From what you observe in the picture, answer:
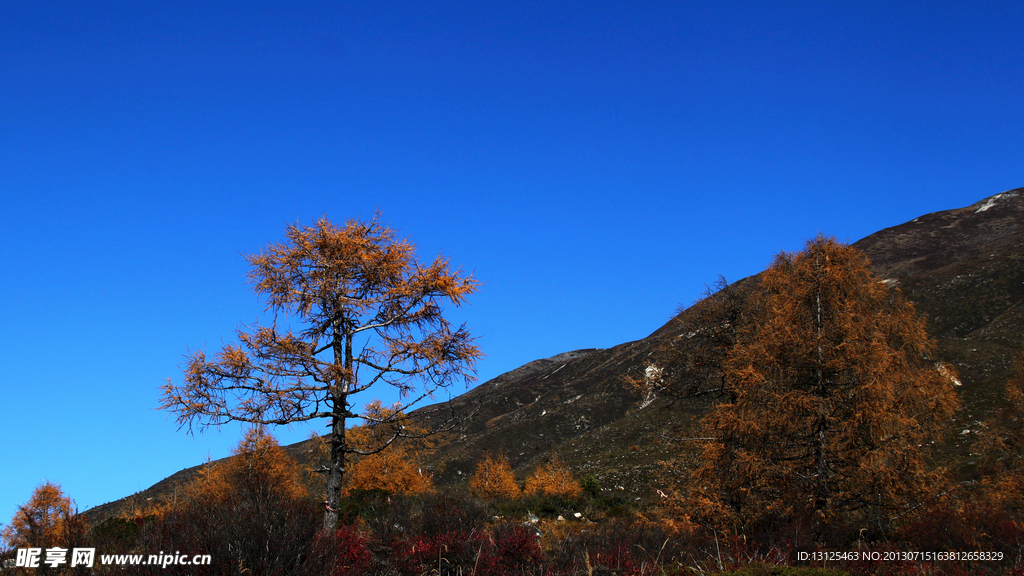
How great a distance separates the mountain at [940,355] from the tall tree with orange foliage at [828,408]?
169 inches

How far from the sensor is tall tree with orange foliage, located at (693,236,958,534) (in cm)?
1365

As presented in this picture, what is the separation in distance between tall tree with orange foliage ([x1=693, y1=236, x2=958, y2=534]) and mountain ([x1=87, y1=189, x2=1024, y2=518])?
4.28 meters

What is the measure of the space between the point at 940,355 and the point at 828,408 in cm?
6575

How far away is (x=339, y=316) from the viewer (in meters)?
13.1

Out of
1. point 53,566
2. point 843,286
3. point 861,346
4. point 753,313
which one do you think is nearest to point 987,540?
point 861,346

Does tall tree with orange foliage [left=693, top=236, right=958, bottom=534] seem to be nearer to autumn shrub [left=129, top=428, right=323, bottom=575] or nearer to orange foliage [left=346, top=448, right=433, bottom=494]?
autumn shrub [left=129, top=428, right=323, bottom=575]

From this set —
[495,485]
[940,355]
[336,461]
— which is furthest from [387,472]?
[940,355]

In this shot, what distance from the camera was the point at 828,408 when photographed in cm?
1488

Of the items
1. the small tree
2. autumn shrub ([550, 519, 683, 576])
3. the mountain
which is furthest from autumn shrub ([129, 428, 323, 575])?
the small tree

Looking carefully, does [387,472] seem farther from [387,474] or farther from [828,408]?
[828,408]

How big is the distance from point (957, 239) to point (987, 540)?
533 ft

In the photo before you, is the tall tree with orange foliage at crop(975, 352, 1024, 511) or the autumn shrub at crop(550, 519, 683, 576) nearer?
the autumn shrub at crop(550, 519, 683, 576)

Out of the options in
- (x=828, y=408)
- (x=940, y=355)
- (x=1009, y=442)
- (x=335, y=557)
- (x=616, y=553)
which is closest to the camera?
(x=335, y=557)

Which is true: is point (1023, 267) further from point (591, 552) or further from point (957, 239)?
point (591, 552)
